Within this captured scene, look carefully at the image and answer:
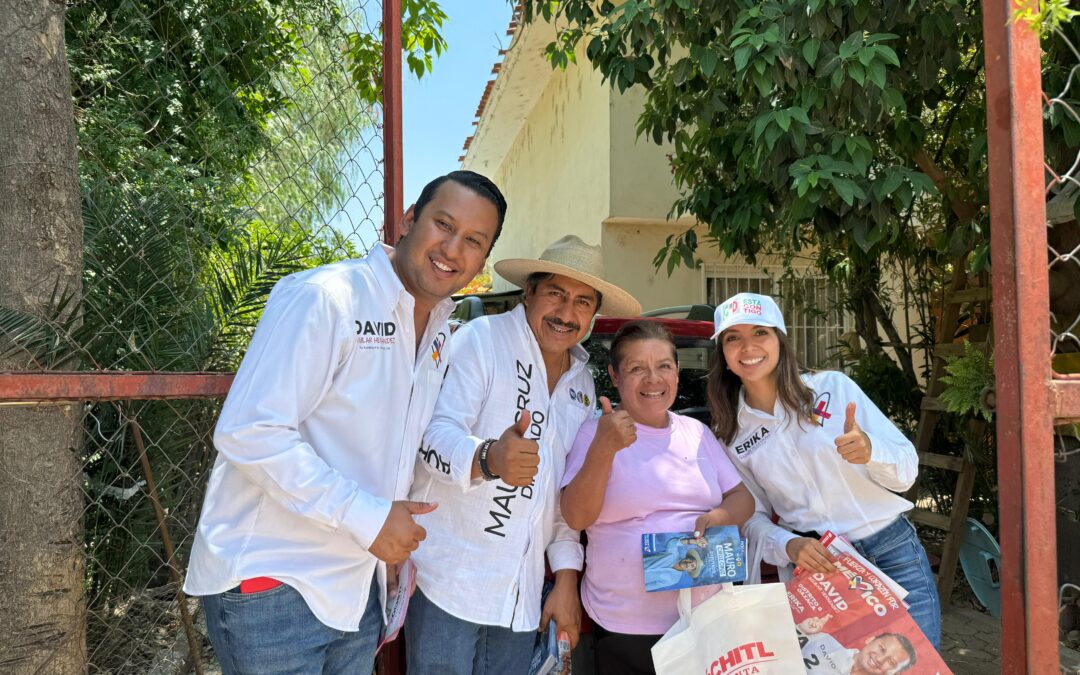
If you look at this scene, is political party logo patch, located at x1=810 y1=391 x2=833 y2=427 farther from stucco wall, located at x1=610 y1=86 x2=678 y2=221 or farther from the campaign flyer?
stucco wall, located at x1=610 y1=86 x2=678 y2=221

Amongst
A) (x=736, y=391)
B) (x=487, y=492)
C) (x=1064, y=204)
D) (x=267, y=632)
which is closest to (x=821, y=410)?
(x=736, y=391)

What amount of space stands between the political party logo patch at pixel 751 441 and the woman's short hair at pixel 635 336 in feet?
1.16

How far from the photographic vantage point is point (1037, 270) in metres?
1.81

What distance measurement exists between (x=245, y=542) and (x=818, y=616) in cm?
155

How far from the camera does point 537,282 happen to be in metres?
2.58

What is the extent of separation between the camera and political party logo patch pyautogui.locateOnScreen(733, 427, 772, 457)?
2566 mm

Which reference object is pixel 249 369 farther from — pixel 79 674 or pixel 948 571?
pixel 948 571

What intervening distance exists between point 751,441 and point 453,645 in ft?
3.80

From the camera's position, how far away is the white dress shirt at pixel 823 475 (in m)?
2.43

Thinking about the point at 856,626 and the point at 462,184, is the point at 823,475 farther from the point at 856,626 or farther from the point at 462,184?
the point at 462,184

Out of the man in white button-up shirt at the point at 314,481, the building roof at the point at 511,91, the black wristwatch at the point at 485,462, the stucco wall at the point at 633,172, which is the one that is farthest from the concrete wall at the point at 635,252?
the man in white button-up shirt at the point at 314,481

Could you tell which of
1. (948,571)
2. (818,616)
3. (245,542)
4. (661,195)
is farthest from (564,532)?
(661,195)

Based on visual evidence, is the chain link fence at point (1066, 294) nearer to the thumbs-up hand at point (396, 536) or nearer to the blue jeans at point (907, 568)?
the blue jeans at point (907, 568)

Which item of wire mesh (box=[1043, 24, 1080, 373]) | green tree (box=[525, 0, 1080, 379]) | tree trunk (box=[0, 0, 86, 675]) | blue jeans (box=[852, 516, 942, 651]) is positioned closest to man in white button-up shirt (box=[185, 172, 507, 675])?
tree trunk (box=[0, 0, 86, 675])
